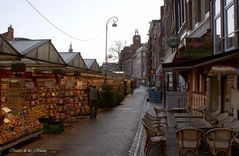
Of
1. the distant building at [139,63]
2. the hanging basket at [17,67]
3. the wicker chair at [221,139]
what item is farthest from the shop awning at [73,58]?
the distant building at [139,63]

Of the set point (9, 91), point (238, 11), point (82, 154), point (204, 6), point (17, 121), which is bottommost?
point (82, 154)

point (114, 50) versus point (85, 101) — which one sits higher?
point (114, 50)

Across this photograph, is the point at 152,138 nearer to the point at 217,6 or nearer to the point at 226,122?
the point at 226,122

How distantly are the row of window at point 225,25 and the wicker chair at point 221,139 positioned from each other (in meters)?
6.17

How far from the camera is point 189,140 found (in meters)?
9.57

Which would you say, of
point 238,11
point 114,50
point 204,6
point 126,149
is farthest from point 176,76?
point 114,50

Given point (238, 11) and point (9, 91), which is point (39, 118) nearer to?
point (9, 91)

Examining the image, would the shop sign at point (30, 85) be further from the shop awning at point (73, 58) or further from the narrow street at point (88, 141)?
the shop awning at point (73, 58)

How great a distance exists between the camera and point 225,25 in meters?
16.9

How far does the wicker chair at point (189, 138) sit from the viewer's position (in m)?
9.42

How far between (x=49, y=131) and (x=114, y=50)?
288 feet

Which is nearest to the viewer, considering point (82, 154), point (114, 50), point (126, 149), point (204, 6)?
point (82, 154)

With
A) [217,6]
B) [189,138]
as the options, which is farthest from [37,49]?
[189,138]

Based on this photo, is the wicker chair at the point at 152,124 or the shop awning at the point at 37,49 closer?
the wicker chair at the point at 152,124
